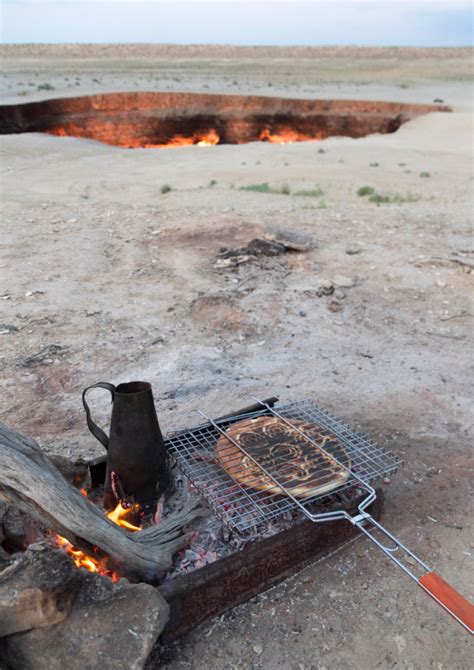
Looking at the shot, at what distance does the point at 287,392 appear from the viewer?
532 centimetres

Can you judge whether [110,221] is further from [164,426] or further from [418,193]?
[418,193]

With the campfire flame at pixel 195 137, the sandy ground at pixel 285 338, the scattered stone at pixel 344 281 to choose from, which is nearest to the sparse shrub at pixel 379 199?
the sandy ground at pixel 285 338

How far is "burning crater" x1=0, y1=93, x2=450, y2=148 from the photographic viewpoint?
2673 centimetres

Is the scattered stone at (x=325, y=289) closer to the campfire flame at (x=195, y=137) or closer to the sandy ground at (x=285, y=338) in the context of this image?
the sandy ground at (x=285, y=338)

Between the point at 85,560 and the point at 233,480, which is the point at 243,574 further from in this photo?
the point at 85,560

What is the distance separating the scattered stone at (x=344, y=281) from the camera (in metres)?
7.67

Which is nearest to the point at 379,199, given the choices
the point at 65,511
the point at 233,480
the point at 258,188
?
the point at 258,188

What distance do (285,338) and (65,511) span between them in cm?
415

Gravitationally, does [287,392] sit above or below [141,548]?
below

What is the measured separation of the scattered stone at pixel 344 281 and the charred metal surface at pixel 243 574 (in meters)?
4.62

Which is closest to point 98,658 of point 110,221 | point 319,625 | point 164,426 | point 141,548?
point 141,548

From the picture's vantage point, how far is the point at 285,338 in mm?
6398

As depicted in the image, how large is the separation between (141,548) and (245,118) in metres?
28.4

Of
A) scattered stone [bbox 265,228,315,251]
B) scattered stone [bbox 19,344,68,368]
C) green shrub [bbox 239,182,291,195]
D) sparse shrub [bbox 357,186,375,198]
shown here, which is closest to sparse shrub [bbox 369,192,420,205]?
sparse shrub [bbox 357,186,375,198]
